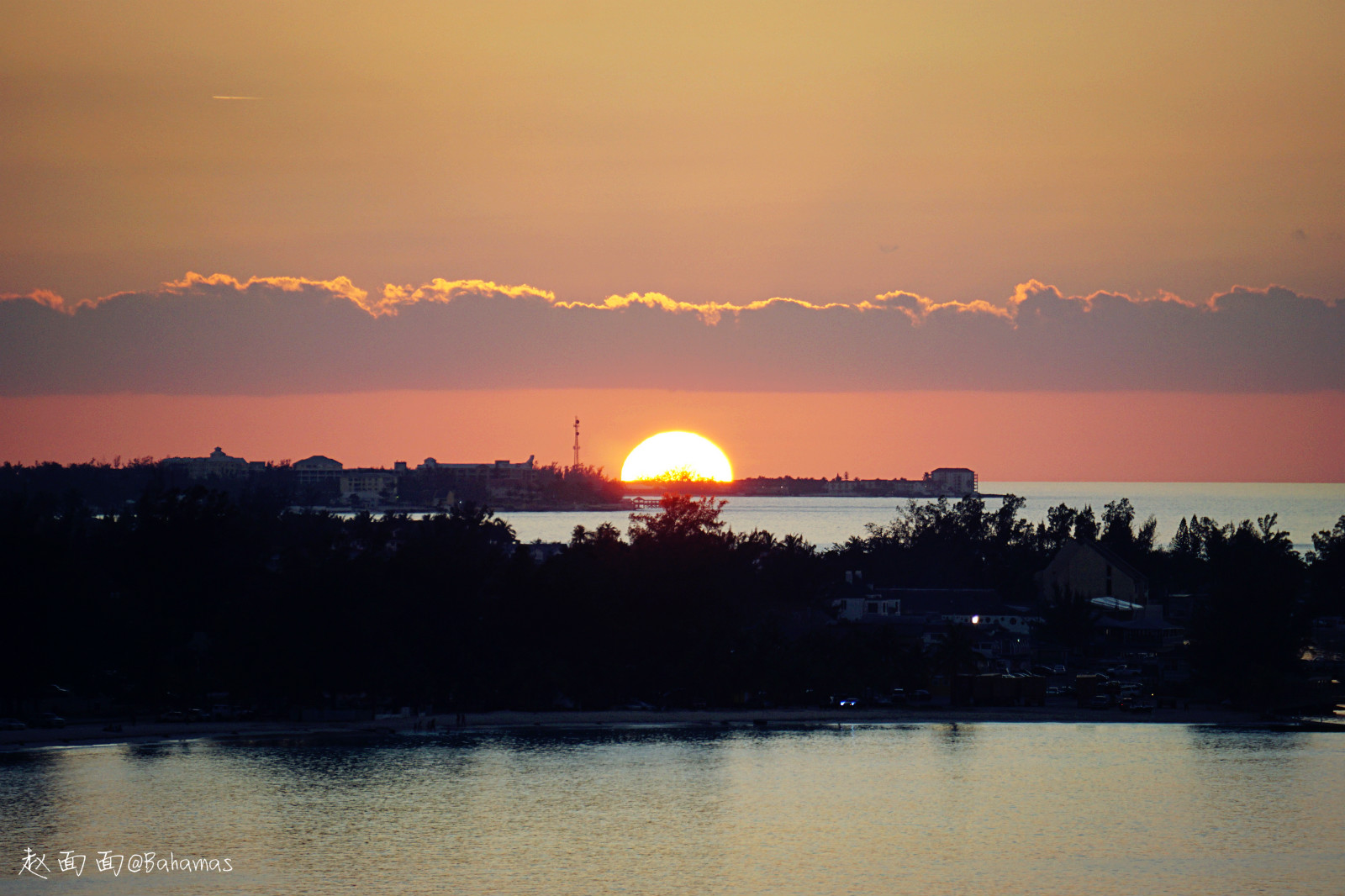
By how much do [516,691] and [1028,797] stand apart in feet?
89.1

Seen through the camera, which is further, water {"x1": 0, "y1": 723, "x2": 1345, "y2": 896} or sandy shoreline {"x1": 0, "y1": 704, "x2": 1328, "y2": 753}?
sandy shoreline {"x1": 0, "y1": 704, "x2": 1328, "y2": 753}

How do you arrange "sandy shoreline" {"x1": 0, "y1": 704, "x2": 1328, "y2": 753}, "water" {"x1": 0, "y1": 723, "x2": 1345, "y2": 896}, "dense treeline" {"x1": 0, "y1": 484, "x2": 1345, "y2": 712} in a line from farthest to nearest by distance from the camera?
"dense treeline" {"x1": 0, "y1": 484, "x2": 1345, "y2": 712} < "sandy shoreline" {"x1": 0, "y1": 704, "x2": 1328, "y2": 753} < "water" {"x1": 0, "y1": 723, "x2": 1345, "y2": 896}

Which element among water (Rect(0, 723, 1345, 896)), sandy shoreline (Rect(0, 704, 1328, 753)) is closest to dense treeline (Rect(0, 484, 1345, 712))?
sandy shoreline (Rect(0, 704, 1328, 753))

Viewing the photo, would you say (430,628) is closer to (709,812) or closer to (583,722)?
(583,722)

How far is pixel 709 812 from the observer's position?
5641cm

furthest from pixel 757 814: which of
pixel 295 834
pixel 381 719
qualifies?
pixel 381 719

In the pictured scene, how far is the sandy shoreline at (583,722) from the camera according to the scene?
64.6m

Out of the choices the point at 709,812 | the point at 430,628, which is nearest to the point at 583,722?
the point at 430,628

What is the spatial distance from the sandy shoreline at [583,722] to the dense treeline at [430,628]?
2131 mm

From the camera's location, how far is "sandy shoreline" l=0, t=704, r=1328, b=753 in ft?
212

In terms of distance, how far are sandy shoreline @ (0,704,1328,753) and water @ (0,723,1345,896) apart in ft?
2.88

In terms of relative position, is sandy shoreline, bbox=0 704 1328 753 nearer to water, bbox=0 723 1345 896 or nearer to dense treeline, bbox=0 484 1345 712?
water, bbox=0 723 1345 896

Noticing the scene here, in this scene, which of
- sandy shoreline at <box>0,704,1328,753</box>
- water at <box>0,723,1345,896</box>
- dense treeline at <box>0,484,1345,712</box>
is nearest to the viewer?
water at <box>0,723,1345,896</box>

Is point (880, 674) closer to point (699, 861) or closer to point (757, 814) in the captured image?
point (757, 814)
